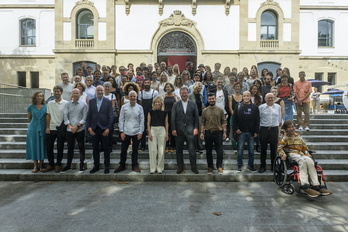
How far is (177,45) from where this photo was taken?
20.7m

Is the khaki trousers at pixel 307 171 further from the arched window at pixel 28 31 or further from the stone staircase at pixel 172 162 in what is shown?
the arched window at pixel 28 31

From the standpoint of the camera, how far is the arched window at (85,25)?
20.7m

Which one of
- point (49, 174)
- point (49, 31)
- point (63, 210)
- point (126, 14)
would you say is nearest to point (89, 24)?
point (126, 14)

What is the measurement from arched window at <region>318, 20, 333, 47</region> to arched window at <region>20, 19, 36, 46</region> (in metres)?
24.3

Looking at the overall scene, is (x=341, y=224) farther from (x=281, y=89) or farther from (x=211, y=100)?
(x=281, y=89)

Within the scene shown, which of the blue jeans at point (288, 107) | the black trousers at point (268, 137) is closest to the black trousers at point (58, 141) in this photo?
the black trousers at point (268, 137)

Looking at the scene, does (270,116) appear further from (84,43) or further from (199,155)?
(84,43)

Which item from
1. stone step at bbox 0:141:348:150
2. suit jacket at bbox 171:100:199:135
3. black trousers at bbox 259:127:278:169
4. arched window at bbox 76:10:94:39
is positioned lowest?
stone step at bbox 0:141:348:150

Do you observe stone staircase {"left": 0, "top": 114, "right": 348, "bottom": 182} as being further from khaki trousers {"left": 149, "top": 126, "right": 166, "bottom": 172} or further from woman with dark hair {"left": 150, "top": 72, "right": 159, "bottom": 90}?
woman with dark hair {"left": 150, "top": 72, "right": 159, "bottom": 90}

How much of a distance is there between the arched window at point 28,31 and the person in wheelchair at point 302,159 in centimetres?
2361

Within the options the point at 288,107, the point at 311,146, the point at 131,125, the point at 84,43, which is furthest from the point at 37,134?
the point at 84,43

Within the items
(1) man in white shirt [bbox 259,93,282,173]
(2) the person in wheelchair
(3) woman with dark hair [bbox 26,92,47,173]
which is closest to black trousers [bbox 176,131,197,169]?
(1) man in white shirt [bbox 259,93,282,173]

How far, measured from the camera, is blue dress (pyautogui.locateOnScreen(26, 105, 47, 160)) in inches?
294

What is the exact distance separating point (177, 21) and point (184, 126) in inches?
573
